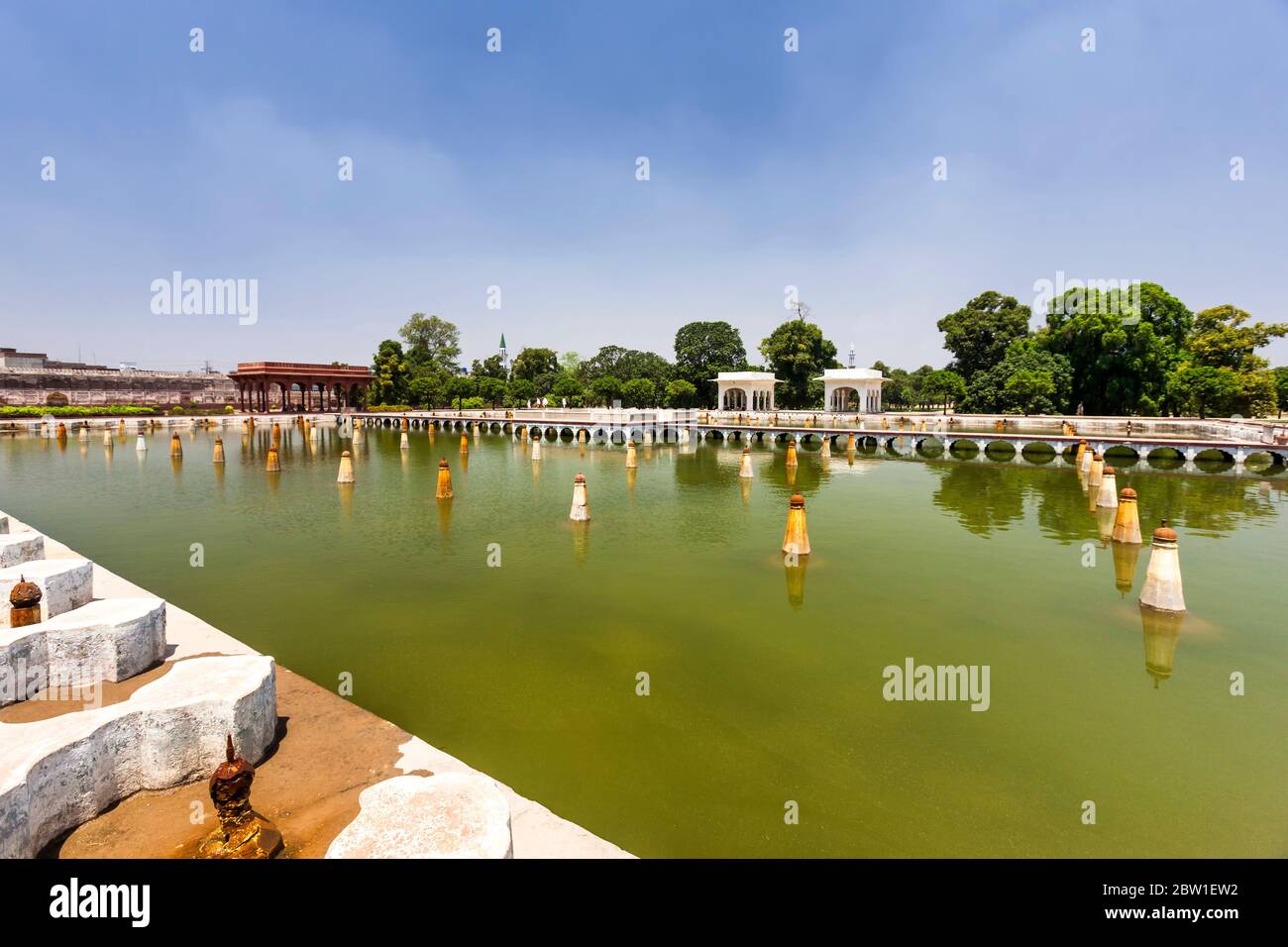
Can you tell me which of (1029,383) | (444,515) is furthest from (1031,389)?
(444,515)

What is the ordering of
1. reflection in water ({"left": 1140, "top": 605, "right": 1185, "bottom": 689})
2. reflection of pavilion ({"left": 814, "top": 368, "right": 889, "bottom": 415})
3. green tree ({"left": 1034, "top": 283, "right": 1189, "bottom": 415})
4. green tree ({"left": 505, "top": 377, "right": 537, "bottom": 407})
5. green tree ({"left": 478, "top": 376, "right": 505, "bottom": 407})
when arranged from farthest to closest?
green tree ({"left": 505, "top": 377, "right": 537, "bottom": 407})
green tree ({"left": 478, "top": 376, "right": 505, "bottom": 407})
reflection of pavilion ({"left": 814, "top": 368, "right": 889, "bottom": 415})
green tree ({"left": 1034, "top": 283, "right": 1189, "bottom": 415})
reflection in water ({"left": 1140, "top": 605, "right": 1185, "bottom": 689})

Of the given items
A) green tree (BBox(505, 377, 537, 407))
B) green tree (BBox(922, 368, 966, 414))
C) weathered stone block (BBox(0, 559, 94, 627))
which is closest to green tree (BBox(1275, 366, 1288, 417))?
green tree (BBox(922, 368, 966, 414))

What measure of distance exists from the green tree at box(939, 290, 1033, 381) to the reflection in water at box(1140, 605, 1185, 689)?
2270 inches

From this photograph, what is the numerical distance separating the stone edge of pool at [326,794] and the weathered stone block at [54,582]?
5.91 feet

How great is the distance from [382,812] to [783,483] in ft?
76.7

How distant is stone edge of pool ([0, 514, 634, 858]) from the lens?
4082 mm

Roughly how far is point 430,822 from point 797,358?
62.8m

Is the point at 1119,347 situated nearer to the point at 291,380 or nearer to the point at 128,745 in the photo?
the point at 128,745

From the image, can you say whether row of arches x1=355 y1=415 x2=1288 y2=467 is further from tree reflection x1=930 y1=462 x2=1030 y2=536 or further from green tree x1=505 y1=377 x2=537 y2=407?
green tree x1=505 y1=377 x2=537 y2=407

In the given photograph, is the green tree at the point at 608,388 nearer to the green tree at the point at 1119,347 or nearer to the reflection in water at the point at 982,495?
the green tree at the point at 1119,347

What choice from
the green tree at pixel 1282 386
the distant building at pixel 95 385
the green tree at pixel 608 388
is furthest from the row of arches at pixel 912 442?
the distant building at pixel 95 385

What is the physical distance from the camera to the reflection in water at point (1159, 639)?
8495 millimetres
